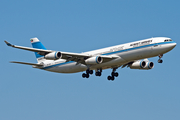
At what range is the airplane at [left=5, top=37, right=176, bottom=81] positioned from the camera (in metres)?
51.5

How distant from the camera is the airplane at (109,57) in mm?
51531

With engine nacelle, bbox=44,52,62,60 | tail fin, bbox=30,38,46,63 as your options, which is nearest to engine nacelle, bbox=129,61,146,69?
engine nacelle, bbox=44,52,62,60

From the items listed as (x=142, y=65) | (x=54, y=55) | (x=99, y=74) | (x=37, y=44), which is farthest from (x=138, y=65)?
(x=37, y=44)

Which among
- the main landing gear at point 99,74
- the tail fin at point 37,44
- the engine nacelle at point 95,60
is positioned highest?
the tail fin at point 37,44

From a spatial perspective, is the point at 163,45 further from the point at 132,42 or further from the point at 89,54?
the point at 89,54

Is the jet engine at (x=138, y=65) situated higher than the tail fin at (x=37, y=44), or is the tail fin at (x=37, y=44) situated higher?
the tail fin at (x=37, y=44)

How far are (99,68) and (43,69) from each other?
12.2m

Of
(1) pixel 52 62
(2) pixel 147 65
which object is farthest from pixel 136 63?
(1) pixel 52 62

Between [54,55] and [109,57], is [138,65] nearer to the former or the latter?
[109,57]

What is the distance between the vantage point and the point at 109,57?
5394cm

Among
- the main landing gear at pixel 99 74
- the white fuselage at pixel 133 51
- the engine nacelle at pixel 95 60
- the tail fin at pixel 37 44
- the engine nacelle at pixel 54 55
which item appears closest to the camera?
the white fuselage at pixel 133 51

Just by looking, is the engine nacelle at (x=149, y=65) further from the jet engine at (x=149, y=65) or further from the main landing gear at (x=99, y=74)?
the main landing gear at (x=99, y=74)

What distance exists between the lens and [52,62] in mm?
63031

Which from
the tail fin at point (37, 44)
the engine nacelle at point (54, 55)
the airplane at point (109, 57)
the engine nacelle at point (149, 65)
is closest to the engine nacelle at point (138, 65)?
the airplane at point (109, 57)
